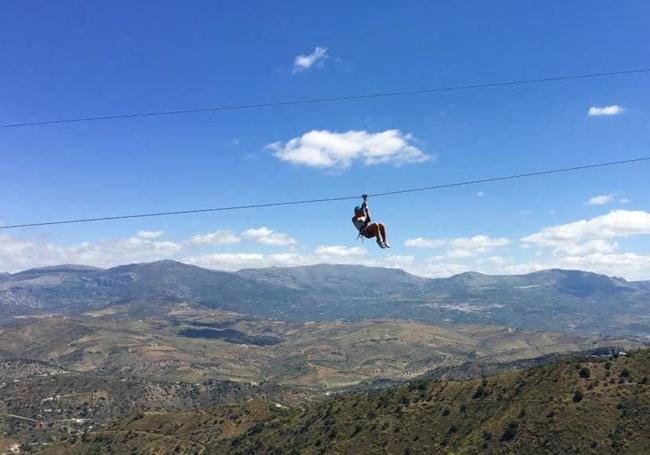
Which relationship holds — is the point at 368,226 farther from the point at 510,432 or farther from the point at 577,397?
the point at 577,397

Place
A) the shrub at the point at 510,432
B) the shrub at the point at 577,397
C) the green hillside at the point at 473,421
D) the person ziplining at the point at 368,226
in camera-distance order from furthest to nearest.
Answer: the shrub at the point at 577,397 < the shrub at the point at 510,432 < the green hillside at the point at 473,421 < the person ziplining at the point at 368,226

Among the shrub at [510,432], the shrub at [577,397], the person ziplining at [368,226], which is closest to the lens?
the person ziplining at [368,226]

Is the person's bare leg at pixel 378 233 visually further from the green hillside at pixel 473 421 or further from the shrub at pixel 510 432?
the shrub at pixel 510 432

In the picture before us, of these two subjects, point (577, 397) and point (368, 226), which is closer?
point (368, 226)

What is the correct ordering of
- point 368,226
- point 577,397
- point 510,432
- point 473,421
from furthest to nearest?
point 473,421 < point 577,397 < point 510,432 < point 368,226

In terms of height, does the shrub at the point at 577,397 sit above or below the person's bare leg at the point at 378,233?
below

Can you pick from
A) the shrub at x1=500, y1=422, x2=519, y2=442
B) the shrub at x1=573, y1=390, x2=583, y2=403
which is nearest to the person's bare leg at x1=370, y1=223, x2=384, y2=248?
the shrub at x1=500, y1=422, x2=519, y2=442

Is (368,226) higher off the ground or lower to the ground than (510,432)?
higher

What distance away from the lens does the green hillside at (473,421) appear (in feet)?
368

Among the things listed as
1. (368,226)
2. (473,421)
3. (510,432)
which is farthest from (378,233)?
(473,421)

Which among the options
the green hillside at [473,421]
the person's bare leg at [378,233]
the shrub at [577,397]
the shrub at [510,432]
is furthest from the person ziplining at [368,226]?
the shrub at [577,397]

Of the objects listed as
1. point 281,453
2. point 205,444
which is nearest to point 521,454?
point 281,453

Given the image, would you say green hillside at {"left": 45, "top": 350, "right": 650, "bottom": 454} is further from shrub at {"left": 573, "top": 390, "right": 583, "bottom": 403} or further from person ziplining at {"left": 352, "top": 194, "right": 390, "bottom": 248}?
person ziplining at {"left": 352, "top": 194, "right": 390, "bottom": 248}

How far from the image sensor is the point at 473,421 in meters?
132
